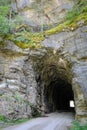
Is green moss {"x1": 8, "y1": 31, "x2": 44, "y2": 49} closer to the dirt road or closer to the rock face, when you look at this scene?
the rock face

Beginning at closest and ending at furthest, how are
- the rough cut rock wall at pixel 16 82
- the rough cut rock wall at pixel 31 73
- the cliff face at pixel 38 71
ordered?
the rough cut rock wall at pixel 31 73
the cliff face at pixel 38 71
the rough cut rock wall at pixel 16 82

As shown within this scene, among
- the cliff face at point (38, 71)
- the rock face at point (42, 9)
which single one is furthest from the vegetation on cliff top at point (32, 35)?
the rock face at point (42, 9)

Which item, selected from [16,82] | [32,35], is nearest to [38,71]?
[16,82]

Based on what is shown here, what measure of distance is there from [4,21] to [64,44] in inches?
210

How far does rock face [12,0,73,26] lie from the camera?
82.4 feet

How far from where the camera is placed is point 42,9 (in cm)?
2616

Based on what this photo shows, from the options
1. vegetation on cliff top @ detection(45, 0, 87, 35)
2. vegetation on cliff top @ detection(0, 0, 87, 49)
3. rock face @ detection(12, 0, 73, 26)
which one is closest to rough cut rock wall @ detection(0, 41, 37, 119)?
vegetation on cliff top @ detection(0, 0, 87, 49)

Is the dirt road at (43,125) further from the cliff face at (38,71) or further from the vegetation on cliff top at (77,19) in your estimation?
the vegetation on cliff top at (77,19)

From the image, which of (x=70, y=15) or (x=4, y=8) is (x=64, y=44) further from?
(x=4, y=8)

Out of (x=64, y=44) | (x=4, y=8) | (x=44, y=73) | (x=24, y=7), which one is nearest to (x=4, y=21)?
(x=4, y=8)

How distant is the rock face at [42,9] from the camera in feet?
82.4

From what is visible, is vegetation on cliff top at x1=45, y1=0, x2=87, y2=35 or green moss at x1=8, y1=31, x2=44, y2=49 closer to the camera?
vegetation on cliff top at x1=45, y1=0, x2=87, y2=35

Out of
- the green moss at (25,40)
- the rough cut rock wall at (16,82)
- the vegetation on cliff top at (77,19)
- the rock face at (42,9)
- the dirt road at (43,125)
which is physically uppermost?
the rock face at (42,9)

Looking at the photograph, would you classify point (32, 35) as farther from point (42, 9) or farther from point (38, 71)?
point (42, 9)
